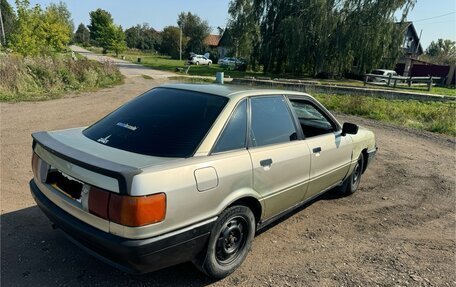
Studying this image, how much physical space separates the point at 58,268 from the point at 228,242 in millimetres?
1489

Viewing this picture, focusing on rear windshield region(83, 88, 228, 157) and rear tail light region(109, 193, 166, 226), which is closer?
rear tail light region(109, 193, 166, 226)

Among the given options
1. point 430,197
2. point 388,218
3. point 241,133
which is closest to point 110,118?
point 241,133

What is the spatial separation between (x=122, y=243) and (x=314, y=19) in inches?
1124

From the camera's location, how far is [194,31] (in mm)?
74688

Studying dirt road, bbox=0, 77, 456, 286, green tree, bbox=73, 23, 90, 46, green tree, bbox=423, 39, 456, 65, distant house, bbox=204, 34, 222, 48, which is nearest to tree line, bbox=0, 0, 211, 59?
green tree, bbox=73, 23, 90, 46

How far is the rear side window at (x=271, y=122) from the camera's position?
127 inches

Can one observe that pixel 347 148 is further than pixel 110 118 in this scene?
Yes

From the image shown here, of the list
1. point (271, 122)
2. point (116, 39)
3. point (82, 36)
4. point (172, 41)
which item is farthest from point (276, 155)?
point (82, 36)

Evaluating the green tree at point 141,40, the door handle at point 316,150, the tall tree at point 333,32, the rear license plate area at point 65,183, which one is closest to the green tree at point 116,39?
the green tree at point 141,40

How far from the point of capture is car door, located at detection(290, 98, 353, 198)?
3863 mm

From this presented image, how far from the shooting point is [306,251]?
11.7 feet

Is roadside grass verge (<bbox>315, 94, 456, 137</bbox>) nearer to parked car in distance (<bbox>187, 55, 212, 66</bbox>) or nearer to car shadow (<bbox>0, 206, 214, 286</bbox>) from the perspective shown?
car shadow (<bbox>0, 206, 214, 286</bbox>)

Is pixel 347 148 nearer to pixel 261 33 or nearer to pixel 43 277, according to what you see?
pixel 43 277

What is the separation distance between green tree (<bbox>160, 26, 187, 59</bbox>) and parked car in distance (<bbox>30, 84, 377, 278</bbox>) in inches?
2699
